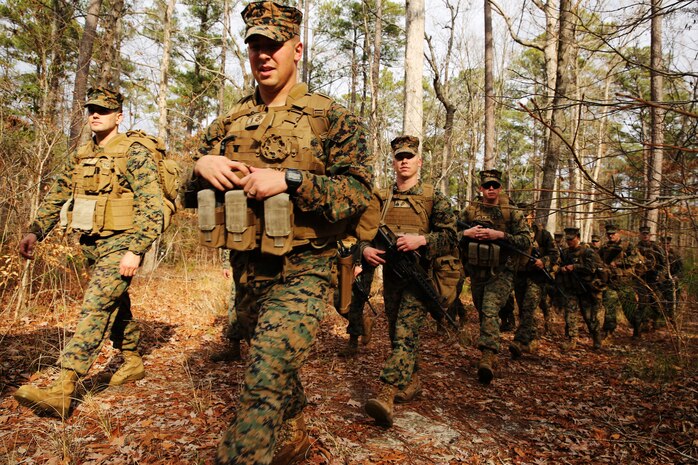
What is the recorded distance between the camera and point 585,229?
25.0 metres

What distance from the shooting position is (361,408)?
3.67 meters

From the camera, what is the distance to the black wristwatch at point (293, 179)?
1.90 metres

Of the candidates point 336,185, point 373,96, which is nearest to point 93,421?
point 336,185

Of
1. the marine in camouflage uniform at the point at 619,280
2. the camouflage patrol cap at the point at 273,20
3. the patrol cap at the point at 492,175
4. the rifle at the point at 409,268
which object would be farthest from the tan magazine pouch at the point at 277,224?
the marine in camouflage uniform at the point at 619,280

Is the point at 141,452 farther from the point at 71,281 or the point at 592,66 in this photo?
the point at 592,66

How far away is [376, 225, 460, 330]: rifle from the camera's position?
378cm

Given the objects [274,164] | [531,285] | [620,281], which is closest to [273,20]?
[274,164]

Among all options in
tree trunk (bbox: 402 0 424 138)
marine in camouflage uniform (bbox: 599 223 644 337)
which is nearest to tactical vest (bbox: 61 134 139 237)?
tree trunk (bbox: 402 0 424 138)

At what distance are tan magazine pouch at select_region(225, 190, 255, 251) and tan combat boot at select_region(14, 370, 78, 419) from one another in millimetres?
1955

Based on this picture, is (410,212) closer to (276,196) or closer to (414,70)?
(276,196)

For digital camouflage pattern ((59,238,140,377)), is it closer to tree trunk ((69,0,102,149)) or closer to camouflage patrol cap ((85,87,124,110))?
camouflage patrol cap ((85,87,124,110))

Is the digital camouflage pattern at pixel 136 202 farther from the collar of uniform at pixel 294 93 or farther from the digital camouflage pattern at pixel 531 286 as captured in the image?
the digital camouflage pattern at pixel 531 286

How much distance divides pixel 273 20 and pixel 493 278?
13.2 ft

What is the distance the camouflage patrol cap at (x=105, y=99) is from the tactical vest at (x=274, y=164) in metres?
1.98
